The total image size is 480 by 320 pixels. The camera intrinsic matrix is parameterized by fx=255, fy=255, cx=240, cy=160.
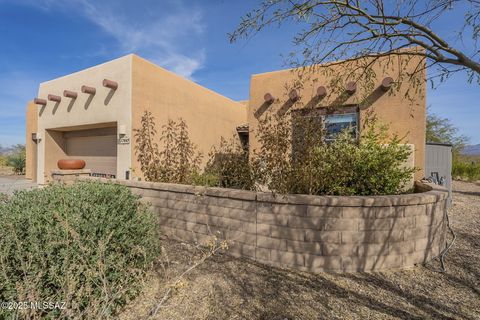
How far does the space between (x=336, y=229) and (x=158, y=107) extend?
26.0 ft

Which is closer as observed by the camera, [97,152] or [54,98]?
[97,152]

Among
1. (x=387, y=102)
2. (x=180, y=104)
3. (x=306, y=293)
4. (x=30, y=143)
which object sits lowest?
(x=306, y=293)

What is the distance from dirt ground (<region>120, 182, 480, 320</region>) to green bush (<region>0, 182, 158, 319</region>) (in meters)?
0.39

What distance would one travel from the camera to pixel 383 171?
4660 mm

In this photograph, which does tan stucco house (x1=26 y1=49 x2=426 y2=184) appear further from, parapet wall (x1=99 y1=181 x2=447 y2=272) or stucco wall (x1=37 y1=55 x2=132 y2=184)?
parapet wall (x1=99 y1=181 x2=447 y2=272)

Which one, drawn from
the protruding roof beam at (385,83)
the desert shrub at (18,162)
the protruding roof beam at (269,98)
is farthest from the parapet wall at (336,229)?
the desert shrub at (18,162)

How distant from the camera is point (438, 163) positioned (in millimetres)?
7336

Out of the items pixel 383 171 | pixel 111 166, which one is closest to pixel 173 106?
pixel 111 166

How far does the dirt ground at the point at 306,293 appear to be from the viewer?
259 cm

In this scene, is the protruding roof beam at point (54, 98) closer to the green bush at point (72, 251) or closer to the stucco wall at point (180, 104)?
the stucco wall at point (180, 104)

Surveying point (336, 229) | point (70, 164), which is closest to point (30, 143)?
point (70, 164)

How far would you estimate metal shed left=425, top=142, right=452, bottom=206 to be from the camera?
276 inches

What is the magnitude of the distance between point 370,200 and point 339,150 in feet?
4.92

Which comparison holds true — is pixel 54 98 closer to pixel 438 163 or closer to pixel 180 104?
pixel 180 104
